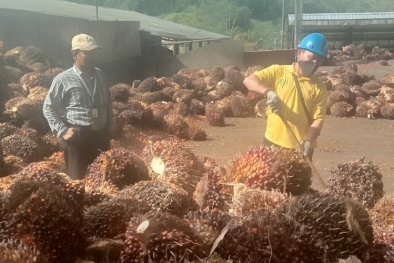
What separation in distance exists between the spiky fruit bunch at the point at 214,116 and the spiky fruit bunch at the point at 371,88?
214 inches

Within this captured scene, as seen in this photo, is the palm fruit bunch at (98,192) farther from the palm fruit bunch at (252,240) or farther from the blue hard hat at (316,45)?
the blue hard hat at (316,45)

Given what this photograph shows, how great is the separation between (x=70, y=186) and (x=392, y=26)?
36.2 metres

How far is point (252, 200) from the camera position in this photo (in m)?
2.89

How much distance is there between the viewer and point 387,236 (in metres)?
2.77

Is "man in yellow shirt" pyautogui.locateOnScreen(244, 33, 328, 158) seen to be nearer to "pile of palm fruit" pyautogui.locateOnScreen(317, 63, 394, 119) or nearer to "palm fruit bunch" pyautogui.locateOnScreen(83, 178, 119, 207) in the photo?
"palm fruit bunch" pyautogui.locateOnScreen(83, 178, 119, 207)

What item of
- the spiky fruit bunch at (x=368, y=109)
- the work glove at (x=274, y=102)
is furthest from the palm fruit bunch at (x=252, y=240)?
the spiky fruit bunch at (x=368, y=109)

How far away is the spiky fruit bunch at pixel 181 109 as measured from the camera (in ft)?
45.5

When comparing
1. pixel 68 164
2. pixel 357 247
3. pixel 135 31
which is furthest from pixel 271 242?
pixel 135 31

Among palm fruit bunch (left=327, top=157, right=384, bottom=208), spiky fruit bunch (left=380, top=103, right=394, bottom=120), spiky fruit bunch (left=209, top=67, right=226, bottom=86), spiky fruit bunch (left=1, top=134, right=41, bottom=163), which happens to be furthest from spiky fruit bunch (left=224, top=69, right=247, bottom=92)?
palm fruit bunch (left=327, top=157, right=384, bottom=208)

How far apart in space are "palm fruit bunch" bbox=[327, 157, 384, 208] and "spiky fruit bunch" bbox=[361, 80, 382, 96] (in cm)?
1279

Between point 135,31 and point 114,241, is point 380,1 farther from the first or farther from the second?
point 114,241

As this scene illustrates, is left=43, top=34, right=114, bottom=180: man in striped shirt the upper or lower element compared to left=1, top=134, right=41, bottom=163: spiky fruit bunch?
upper

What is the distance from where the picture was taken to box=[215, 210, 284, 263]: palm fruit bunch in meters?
2.36

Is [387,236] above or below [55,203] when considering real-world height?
below
